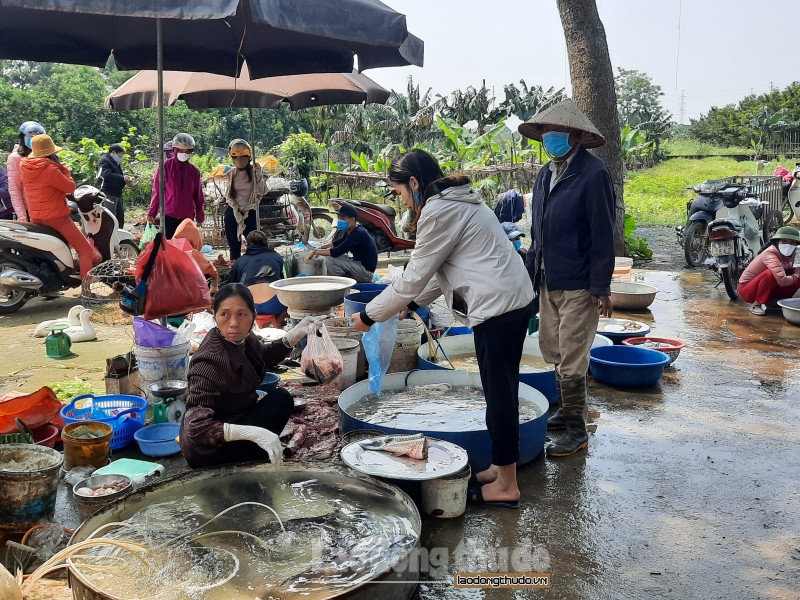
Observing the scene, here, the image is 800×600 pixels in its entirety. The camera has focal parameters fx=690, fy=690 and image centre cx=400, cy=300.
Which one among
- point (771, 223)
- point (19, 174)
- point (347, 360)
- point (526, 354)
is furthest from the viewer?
point (771, 223)

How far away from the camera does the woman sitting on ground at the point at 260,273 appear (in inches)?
232

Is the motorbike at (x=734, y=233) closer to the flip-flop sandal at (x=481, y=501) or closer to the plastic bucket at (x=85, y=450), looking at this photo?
the flip-flop sandal at (x=481, y=501)

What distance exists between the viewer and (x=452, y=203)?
10.7 ft

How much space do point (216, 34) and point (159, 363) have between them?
9.92 ft

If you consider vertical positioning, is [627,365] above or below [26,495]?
above

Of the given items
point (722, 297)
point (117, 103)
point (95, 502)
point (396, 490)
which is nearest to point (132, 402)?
point (95, 502)

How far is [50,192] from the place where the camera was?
7.33m

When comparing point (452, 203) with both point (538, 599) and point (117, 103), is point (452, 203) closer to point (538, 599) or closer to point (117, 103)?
point (538, 599)

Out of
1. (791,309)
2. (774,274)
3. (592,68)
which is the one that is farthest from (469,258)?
(592,68)

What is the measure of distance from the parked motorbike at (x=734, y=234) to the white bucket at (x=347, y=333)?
502 centimetres

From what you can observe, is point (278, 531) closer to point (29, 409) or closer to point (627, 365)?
point (29, 409)

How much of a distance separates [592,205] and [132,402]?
3064mm

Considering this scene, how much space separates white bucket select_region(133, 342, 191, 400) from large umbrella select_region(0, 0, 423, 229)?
38.9 inches

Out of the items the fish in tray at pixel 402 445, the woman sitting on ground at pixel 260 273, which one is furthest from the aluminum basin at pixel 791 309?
the fish in tray at pixel 402 445
